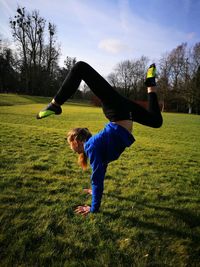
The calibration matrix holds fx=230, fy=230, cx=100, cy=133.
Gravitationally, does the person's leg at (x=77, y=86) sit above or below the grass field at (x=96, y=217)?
above

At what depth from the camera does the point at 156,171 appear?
6.28 meters

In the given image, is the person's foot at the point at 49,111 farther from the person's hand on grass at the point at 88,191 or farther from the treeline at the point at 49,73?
the treeline at the point at 49,73

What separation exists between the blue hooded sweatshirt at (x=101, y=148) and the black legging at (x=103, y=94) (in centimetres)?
21

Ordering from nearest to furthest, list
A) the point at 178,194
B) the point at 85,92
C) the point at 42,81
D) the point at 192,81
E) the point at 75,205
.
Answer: the point at 75,205
the point at 178,194
the point at 192,81
the point at 42,81
the point at 85,92

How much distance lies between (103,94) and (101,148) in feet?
2.57

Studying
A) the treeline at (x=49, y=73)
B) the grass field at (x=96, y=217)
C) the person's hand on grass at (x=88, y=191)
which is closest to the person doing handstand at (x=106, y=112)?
the grass field at (x=96, y=217)

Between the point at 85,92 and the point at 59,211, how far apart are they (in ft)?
251

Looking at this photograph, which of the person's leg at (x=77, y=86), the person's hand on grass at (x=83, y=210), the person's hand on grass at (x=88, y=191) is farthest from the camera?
the person's hand on grass at (x=88, y=191)

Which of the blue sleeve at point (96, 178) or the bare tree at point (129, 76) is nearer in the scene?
the blue sleeve at point (96, 178)

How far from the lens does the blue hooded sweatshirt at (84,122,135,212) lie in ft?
10.7

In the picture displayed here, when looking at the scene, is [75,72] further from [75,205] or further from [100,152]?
A: [75,205]

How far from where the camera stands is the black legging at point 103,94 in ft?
10.5

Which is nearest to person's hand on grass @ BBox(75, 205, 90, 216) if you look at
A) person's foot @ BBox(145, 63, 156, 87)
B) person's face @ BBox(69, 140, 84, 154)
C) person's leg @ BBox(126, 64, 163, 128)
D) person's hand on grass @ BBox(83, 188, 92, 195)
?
person's hand on grass @ BBox(83, 188, 92, 195)

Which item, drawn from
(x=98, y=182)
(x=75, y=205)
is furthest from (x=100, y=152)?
(x=75, y=205)
